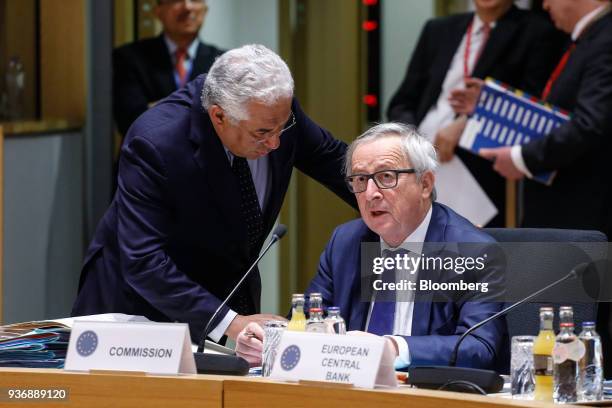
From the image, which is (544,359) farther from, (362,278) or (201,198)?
(201,198)

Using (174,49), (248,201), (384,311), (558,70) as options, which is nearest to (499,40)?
(558,70)

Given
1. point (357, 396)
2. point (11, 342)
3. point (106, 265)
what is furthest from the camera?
point (106, 265)

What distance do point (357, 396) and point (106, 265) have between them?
4.44 feet

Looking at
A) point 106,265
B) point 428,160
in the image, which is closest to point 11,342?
point 106,265

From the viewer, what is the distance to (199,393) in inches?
89.3

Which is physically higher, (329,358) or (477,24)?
(477,24)

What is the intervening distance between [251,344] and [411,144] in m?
0.61

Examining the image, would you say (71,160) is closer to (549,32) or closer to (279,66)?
(549,32)

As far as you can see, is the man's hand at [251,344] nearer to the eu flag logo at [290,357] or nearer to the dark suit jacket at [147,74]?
the eu flag logo at [290,357]

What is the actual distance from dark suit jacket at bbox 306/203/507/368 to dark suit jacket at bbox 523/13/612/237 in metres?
1.79

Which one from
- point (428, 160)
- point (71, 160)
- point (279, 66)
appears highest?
point (279, 66)

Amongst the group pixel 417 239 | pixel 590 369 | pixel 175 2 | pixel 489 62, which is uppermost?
pixel 175 2

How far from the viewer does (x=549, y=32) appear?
5160 millimetres

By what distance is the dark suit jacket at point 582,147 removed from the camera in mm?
4648
